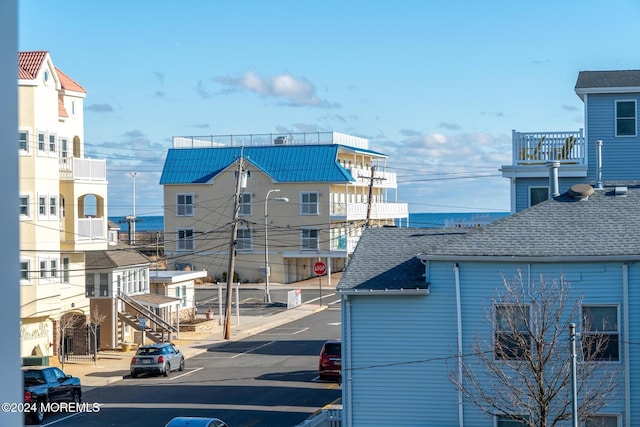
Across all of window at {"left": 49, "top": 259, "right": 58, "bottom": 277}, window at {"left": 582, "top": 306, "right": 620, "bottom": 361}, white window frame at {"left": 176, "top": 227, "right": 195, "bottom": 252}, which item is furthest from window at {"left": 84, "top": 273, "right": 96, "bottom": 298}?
white window frame at {"left": 176, "top": 227, "right": 195, "bottom": 252}

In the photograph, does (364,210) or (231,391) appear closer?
(231,391)

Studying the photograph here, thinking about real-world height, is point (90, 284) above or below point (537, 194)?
below

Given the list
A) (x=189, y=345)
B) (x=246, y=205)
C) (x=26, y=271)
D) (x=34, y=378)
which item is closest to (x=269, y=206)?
(x=246, y=205)

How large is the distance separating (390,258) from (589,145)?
836 cm

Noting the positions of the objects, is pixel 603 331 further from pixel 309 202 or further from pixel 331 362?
pixel 309 202

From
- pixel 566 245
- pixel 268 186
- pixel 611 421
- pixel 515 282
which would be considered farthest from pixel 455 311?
pixel 268 186

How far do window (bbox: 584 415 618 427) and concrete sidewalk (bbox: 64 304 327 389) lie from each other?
59.7 ft

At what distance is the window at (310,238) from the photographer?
68.8m

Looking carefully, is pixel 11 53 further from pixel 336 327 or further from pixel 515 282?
pixel 336 327

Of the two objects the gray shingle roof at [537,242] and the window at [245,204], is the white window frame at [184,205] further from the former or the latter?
the gray shingle roof at [537,242]

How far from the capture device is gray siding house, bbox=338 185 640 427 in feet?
55.0

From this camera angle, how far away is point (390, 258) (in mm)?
19672

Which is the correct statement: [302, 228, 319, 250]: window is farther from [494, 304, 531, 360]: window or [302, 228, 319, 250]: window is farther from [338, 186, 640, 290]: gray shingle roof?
[494, 304, 531, 360]: window

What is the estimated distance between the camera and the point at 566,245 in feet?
56.9
